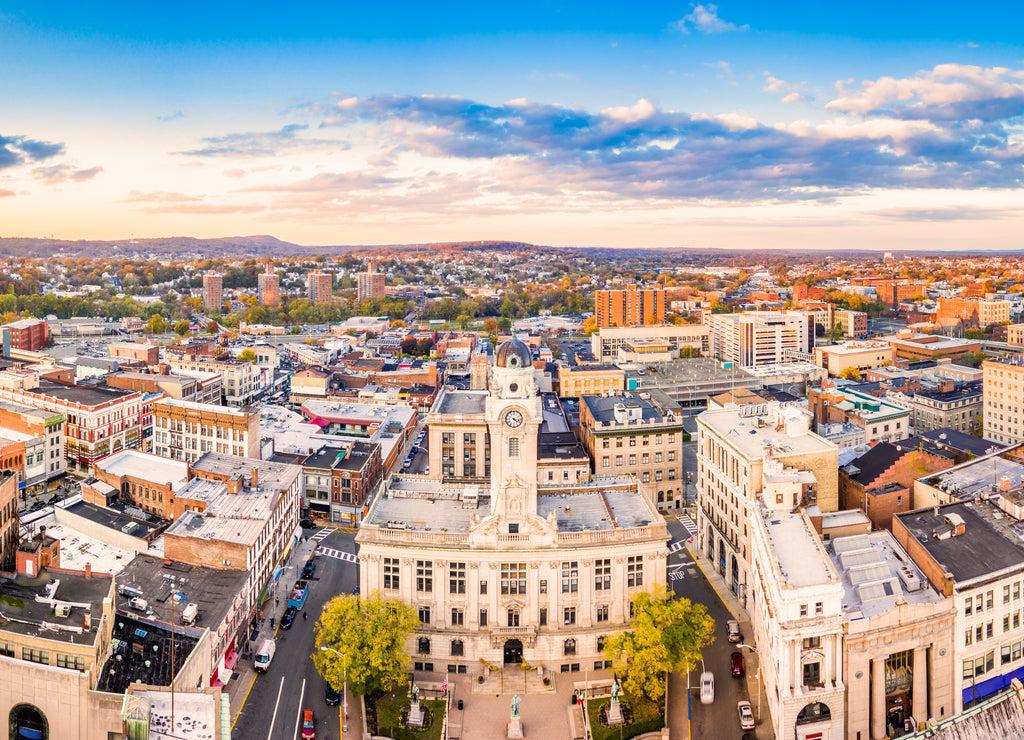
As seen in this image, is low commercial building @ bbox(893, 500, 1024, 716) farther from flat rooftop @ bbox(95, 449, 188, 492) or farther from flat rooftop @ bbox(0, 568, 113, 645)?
flat rooftop @ bbox(95, 449, 188, 492)

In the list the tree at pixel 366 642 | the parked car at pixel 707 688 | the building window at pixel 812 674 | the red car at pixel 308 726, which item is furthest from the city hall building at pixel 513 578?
the building window at pixel 812 674

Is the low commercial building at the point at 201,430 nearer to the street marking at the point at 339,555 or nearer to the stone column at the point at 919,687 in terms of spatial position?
the street marking at the point at 339,555

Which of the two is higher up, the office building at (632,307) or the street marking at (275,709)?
the office building at (632,307)

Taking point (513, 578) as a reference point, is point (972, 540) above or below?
above

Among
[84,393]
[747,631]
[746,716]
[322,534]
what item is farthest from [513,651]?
[84,393]

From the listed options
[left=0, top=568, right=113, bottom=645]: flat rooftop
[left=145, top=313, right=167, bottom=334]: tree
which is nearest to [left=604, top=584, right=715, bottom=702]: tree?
[left=0, top=568, right=113, bottom=645]: flat rooftop

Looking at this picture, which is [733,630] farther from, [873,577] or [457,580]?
[457,580]
